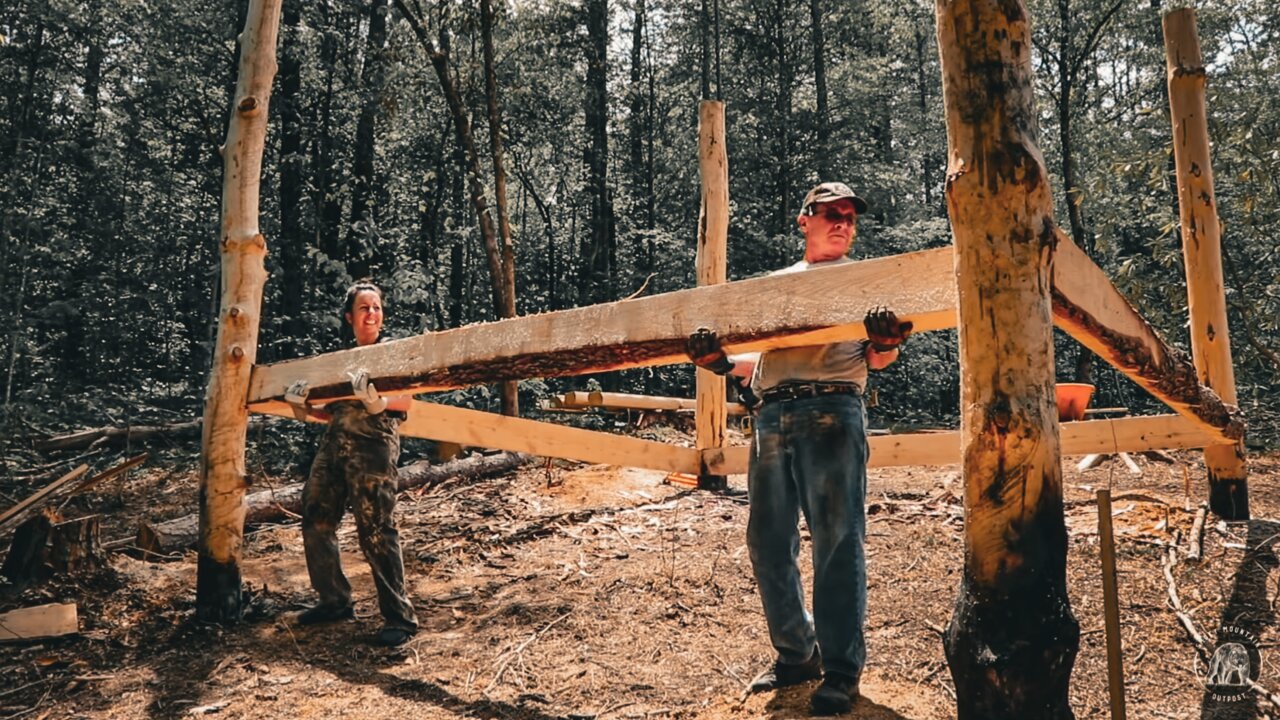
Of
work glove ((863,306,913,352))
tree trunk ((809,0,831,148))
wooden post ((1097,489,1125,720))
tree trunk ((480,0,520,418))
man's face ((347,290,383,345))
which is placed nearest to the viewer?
wooden post ((1097,489,1125,720))

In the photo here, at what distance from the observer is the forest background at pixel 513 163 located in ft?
41.3

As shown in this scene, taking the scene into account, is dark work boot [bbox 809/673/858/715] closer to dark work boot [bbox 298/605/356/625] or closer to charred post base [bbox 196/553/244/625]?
dark work boot [bbox 298/605/356/625]

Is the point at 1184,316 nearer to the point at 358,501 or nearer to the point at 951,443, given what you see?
the point at 951,443

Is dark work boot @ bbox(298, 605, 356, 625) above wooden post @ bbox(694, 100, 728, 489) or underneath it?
underneath

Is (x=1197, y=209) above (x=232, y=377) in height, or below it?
above

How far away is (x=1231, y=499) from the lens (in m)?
5.74

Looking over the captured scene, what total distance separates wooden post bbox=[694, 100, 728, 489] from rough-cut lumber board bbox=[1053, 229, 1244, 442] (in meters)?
3.87

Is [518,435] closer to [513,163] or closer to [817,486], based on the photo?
[817,486]

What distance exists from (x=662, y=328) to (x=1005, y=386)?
4.17ft

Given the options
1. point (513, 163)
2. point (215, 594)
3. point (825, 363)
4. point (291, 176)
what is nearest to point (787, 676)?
point (825, 363)

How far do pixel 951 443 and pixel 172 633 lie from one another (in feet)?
17.2

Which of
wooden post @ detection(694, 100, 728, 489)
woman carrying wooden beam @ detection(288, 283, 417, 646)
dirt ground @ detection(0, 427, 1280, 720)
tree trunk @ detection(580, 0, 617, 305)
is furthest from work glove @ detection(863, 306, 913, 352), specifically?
tree trunk @ detection(580, 0, 617, 305)

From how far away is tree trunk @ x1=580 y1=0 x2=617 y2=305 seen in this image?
21.0m

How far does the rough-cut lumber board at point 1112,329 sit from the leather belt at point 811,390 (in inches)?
31.8
